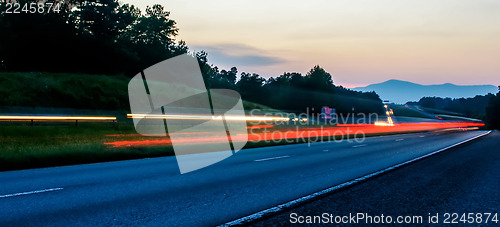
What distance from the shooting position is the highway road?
6.16 metres

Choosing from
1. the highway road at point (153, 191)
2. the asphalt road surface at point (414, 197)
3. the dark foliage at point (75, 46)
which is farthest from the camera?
the dark foliage at point (75, 46)

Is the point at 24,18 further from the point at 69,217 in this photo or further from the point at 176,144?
the point at 69,217

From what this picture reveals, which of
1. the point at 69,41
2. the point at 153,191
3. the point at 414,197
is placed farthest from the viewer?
the point at 69,41

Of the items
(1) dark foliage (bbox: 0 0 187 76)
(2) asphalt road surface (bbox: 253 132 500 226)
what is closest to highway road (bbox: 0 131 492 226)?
(2) asphalt road surface (bbox: 253 132 500 226)

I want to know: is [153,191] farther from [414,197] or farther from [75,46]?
[75,46]

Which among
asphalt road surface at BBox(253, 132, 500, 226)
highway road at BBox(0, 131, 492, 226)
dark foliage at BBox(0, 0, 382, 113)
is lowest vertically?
asphalt road surface at BBox(253, 132, 500, 226)

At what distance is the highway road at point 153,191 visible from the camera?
6164 mm

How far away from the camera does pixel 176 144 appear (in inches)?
832

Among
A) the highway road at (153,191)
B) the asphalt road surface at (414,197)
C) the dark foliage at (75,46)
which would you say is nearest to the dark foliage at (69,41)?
the dark foliage at (75,46)

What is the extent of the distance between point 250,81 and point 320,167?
122 metres

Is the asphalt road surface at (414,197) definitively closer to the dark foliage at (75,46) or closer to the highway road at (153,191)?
the highway road at (153,191)

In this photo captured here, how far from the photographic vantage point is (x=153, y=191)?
8.34 m

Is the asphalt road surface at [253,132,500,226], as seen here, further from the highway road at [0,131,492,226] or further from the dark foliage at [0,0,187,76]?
the dark foliage at [0,0,187,76]

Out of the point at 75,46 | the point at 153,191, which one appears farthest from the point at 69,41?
the point at 153,191
